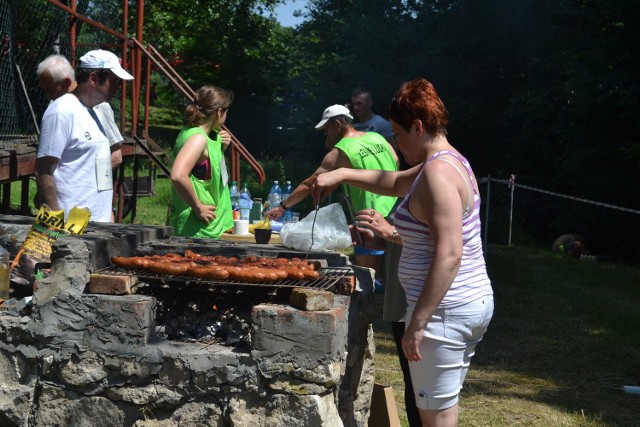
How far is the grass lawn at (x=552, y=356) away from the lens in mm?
5625

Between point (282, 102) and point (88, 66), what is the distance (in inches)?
1108

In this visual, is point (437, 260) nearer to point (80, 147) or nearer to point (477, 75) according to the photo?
point (80, 147)

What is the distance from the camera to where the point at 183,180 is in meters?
5.05

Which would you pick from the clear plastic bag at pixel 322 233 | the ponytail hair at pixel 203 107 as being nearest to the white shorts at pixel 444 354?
the clear plastic bag at pixel 322 233

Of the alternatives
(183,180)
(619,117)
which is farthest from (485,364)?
(619,117)

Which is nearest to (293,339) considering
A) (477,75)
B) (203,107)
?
(203,107)

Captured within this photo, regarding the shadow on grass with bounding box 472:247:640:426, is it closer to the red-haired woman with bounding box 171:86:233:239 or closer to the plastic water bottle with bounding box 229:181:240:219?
the red-haired woman with bounding box 171:86:233:239

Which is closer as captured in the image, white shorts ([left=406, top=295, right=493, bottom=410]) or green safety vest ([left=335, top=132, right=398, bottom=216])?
white shorts ([left=406, top=295, right=493, bottom=410])

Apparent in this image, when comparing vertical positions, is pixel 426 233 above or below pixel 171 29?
below

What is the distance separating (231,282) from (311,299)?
396 millimetres

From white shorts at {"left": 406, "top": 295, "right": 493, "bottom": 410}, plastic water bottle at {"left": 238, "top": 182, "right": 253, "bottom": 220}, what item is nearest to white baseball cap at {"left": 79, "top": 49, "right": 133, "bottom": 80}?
plastic water bottle at {"left": 238, "top": 182, "right": 253, "bottom": 220}

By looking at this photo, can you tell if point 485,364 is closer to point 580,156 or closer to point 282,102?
point 580,156

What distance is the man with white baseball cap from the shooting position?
191 inches

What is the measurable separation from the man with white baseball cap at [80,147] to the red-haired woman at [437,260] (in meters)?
2.22
